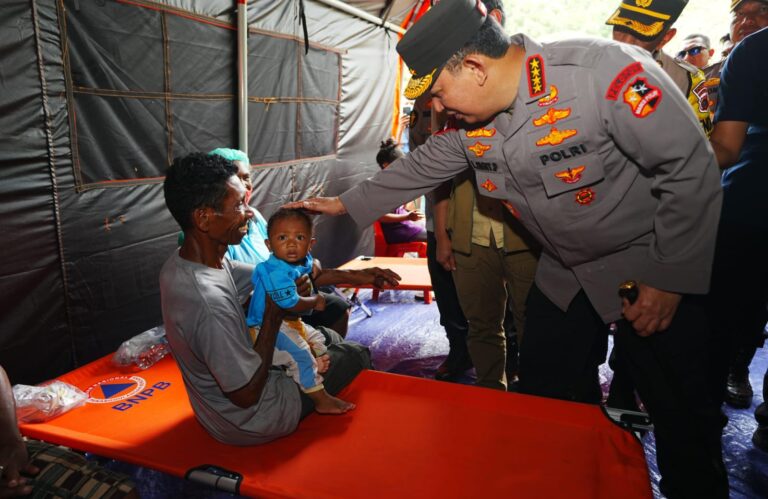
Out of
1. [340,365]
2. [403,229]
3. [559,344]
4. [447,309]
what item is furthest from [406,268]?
[559,344]

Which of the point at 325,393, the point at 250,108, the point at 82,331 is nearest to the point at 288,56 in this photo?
the point at 250,108

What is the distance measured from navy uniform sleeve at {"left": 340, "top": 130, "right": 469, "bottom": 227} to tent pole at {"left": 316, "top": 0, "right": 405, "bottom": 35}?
10.6ft

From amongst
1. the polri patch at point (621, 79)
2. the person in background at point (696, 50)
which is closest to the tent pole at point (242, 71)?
the polri patch at point (621, 79)

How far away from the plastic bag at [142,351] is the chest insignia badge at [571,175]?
7.75 ft

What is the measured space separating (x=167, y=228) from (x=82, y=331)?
799mm

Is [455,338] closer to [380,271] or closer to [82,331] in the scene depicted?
[380,271]

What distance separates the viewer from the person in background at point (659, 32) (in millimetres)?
2252

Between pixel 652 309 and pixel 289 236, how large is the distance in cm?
128

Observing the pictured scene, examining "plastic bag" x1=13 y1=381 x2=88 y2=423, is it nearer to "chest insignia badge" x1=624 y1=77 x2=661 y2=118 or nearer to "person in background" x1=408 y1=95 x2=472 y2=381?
"person in background" x1=408 y1=95 x2=472 y2=381

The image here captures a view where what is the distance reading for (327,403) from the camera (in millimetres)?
2115

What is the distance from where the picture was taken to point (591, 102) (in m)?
1.43

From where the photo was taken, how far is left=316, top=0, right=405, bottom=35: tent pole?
486 cm

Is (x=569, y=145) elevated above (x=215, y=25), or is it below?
below

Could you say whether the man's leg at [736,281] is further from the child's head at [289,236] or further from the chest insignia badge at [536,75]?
the child's head at [289,236]
